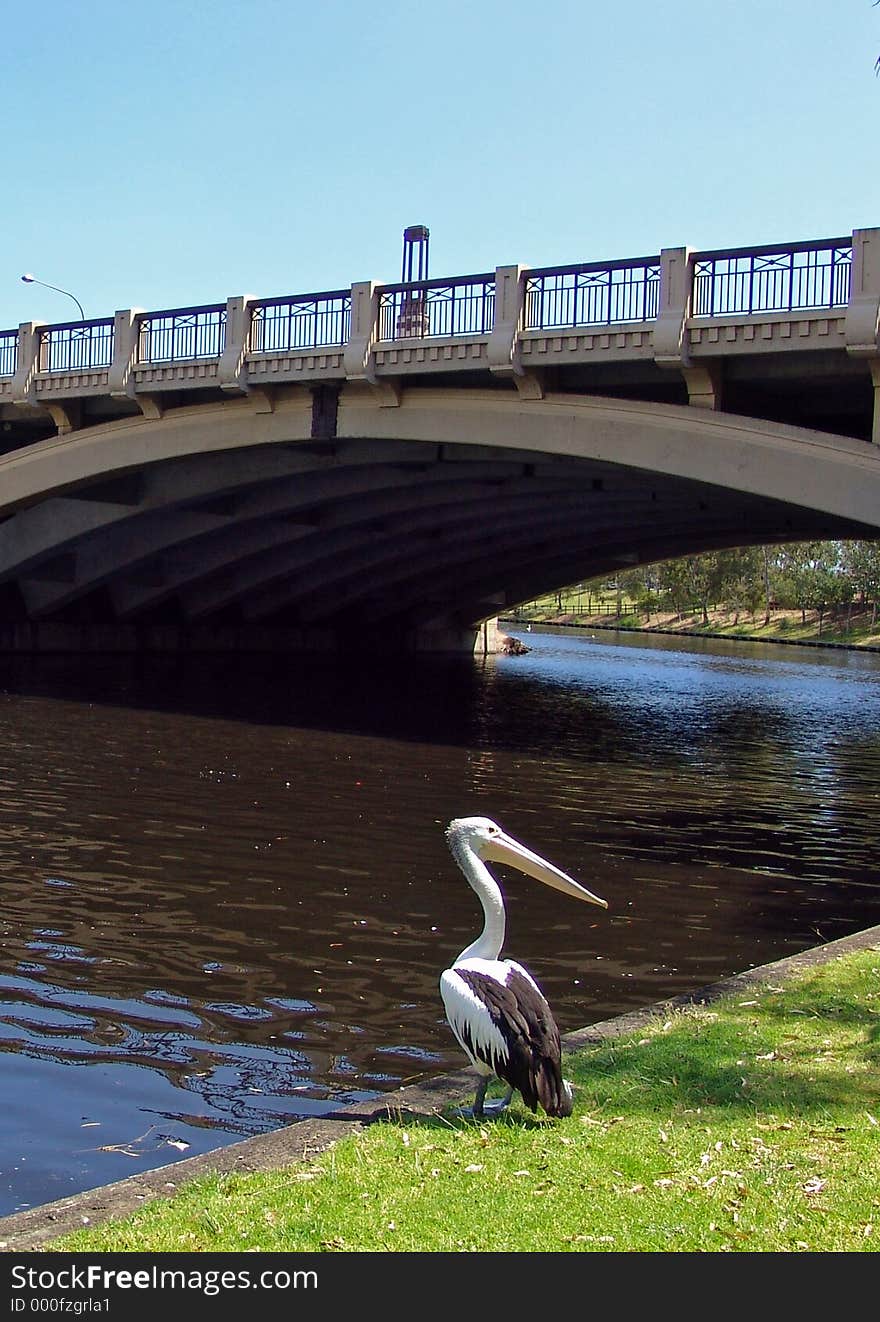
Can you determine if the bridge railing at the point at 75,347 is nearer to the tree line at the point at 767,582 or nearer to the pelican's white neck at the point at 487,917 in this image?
the pelican's white neck at the point at 487,917

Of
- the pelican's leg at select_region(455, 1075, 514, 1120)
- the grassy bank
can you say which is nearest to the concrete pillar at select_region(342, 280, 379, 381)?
→ the pelican's leg at select_region(455, 1075, 514, 1120)

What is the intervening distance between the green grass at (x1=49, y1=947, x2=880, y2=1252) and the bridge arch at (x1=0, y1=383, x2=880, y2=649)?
47.6 feet

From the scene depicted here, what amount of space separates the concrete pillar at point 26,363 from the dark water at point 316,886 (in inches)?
263

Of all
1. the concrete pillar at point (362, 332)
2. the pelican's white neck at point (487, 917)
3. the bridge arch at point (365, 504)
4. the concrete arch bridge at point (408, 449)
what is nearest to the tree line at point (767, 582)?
the bridge arch at point (365, 504)

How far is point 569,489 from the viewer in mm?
31766

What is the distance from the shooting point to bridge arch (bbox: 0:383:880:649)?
22.8m

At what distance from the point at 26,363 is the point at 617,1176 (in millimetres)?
30119

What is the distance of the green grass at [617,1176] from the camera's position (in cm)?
514

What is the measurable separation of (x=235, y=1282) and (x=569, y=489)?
91.9 feet

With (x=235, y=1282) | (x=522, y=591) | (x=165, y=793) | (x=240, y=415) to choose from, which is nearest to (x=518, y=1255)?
(x=235, y=1282)

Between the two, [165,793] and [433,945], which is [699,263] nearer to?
[165,793]

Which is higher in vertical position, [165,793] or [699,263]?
[699,263]

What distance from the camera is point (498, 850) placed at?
7074 mm

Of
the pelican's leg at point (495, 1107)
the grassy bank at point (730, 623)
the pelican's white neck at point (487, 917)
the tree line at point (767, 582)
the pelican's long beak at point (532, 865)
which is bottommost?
the pelican's leg at point (495, 1107)
